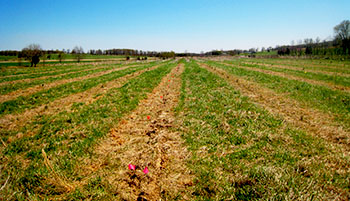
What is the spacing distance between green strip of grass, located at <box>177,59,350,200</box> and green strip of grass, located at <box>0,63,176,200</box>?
2.43 meters

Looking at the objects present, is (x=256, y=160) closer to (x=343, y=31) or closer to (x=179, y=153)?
(x=179, y=153)

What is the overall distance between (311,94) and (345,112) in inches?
142

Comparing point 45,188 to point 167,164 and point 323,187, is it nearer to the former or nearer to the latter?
point 167,164

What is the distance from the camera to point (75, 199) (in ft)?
10.7

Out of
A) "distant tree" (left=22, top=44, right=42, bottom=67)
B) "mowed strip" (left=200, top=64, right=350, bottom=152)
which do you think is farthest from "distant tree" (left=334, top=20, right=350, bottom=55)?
"distant tree" (left=22, top=44, right=42, bottom=67)

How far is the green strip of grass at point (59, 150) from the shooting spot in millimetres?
3449

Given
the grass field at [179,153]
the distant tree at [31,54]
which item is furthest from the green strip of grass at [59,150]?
the distant tree at [31,54]

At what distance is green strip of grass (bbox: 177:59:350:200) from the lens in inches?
127

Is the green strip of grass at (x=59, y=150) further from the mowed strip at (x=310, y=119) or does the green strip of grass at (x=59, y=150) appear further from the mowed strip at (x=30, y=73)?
the mowed strip at (x=30, y=73)

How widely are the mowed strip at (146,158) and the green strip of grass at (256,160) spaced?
434mm

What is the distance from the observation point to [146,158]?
457 cm

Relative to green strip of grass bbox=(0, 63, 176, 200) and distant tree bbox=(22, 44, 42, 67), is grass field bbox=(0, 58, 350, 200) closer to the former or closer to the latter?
green strip of grass bbox=(0, 63, 176, 200)

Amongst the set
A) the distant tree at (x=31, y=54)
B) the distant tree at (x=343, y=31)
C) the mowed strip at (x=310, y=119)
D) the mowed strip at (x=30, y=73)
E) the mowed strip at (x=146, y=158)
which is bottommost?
the mowed strip at (x=146, y=158)

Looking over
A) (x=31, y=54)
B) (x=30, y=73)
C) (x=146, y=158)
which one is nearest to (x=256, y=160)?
(x=146, y=158)
